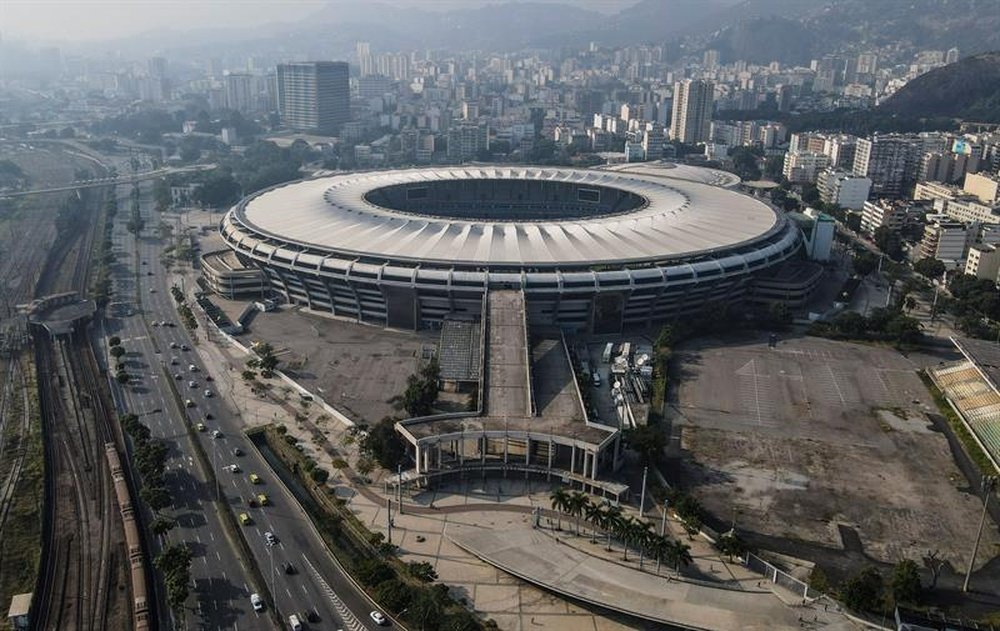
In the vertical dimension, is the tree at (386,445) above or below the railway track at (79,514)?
above

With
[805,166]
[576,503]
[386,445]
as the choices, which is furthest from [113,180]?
[576,503]

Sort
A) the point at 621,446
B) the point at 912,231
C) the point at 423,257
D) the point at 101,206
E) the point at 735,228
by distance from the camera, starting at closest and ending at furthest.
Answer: the point at 621,446 → the point at 423,257 → the point at 735,228 → the point at 912,231 → the point at 101,206

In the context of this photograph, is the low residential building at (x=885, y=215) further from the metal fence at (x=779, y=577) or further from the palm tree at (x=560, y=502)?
the palm tree at (x=560, y=502)

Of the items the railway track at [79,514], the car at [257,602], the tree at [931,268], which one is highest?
the tree at [931,268]

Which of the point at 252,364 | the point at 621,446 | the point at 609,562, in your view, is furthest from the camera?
the point at 252,364

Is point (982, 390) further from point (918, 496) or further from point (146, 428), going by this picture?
point (146, 428)

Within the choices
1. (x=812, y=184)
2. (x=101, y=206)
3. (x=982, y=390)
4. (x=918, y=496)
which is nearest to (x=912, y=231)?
(x=812, y=184)

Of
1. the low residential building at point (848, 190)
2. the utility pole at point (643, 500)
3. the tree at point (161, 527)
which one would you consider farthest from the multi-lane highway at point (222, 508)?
the low residential building at point (848, 190)

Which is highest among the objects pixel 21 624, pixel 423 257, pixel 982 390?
pixel 423 257
